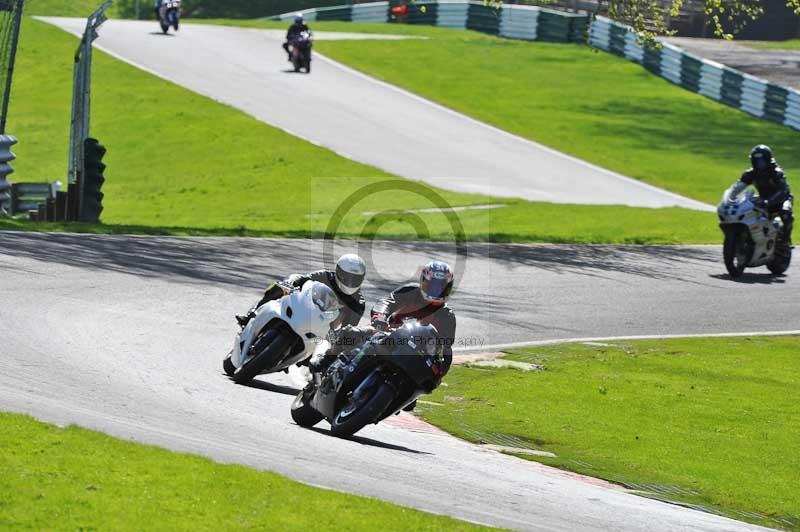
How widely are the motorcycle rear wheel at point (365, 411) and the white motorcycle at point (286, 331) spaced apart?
1.02 m

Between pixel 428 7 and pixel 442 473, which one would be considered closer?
pixel 442 473

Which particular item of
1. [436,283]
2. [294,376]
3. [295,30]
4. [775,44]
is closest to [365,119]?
[295,30]

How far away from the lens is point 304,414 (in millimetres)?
11383

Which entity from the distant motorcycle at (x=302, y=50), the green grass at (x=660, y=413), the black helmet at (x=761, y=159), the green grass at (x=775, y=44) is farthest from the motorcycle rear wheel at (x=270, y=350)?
the green grass at (x=775, y=44)

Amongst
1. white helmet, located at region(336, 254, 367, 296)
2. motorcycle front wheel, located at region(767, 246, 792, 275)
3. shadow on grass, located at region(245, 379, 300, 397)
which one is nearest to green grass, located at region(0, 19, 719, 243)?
motorcycle front wheel, located at region(767, 246, 792, 275)

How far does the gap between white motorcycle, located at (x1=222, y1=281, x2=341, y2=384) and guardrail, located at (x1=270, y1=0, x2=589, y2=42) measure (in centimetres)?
3934

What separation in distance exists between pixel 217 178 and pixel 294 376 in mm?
19548

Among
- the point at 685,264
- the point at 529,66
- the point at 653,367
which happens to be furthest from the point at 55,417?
the point at 529,66

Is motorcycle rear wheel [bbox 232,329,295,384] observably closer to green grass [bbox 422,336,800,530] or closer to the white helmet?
the white helmet

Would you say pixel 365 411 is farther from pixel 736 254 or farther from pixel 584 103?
pixel 584 103

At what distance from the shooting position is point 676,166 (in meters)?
37.1

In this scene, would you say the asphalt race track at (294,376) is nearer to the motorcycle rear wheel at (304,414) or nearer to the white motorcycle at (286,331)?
the motorcycle rear wheel at (304,414)

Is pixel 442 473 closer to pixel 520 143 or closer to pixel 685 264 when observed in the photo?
pixel 685 264

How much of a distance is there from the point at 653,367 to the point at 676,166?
2155 cm
